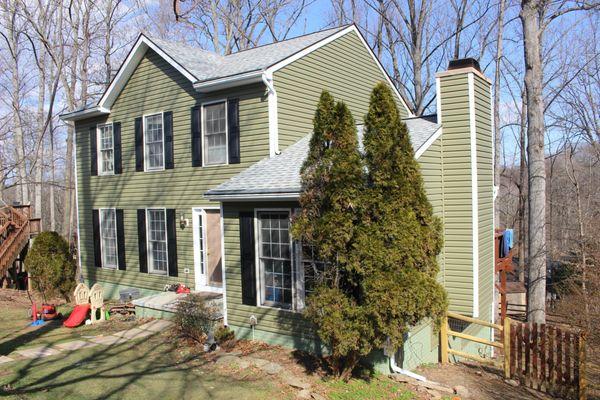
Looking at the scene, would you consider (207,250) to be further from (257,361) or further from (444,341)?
(444,341)

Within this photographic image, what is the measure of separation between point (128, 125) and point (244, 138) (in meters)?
4.52

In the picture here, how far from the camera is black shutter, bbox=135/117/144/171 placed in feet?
42.8

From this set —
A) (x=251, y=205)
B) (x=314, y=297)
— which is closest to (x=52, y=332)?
(x=251, y=205)

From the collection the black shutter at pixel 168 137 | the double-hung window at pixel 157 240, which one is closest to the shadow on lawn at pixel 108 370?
the double-hung window at pixel 157 240

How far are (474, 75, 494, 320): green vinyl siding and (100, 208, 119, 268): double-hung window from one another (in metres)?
10.2

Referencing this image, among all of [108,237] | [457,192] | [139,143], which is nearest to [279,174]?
[457,192]

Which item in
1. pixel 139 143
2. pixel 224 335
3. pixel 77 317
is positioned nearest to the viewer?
pixel 224 335

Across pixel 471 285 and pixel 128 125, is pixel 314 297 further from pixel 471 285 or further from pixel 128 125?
pixel 128 125

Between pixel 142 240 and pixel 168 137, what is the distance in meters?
3.05

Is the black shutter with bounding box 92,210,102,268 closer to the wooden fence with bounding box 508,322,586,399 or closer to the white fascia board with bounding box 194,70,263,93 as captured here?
the white fascia board with bounding box 194,70,263,93

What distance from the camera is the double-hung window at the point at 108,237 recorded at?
14098mm

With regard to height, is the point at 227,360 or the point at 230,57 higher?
the point at 230,57

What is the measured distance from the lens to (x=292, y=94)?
1111cm

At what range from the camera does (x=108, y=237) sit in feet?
47.0
